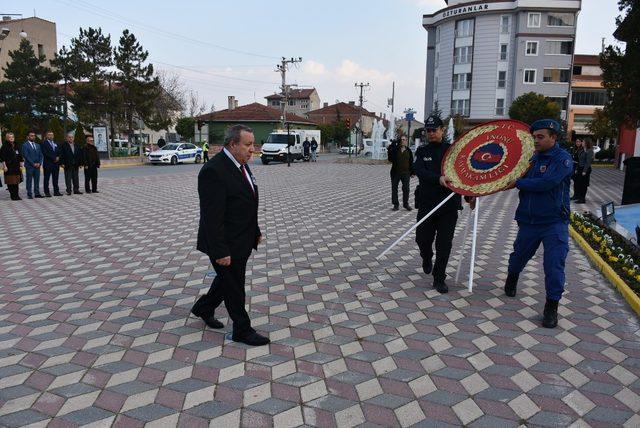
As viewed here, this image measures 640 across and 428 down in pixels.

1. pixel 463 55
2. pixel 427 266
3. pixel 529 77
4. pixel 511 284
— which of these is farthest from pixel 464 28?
pixel 511 284

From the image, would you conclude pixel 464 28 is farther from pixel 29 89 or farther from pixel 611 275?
pixel 611 275

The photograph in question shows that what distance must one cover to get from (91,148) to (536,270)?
1261 centimetres

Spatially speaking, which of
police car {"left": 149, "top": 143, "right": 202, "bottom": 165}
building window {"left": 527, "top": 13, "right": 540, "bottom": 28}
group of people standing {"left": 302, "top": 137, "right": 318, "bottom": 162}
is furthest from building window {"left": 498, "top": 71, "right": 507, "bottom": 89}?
police car {"left": 149, "top": 143, "right": 202, "bottom": 165}

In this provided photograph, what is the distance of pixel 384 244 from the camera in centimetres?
790

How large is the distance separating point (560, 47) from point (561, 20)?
2.67 meters

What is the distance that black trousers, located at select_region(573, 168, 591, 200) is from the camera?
41.9 ft

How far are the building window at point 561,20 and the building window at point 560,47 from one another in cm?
173

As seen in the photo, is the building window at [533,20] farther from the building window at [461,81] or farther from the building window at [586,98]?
the building window at [586,98]

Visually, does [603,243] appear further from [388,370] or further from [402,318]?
[388,370]

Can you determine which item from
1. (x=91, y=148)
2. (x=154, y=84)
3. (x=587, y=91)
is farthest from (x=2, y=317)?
(x=587, y=91)

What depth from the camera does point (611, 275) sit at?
19.3 ft

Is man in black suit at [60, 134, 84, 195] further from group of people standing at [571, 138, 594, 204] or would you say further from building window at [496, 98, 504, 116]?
building window at [496, 98, 504, 116]

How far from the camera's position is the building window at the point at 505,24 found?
5059cm

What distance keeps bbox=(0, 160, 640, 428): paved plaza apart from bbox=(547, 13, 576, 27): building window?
2002 inches
